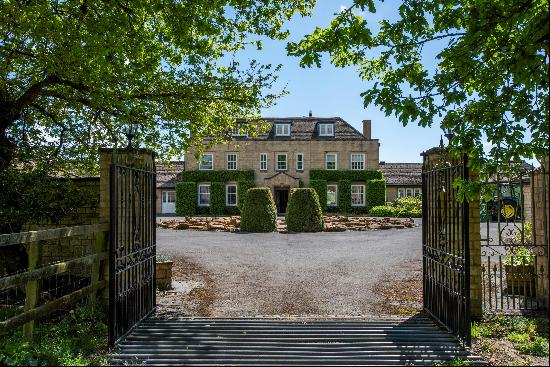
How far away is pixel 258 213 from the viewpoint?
22453 millimetres

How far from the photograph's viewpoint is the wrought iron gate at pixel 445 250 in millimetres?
5402

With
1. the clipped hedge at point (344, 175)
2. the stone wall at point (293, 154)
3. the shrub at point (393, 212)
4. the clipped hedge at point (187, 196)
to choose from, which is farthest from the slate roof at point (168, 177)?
the shrub at point (393, 212)

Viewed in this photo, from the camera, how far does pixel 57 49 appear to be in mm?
7820

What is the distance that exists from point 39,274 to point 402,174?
42400mm

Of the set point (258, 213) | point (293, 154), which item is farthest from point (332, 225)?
point (293, 154)

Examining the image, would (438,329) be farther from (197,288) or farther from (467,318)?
(197,288)

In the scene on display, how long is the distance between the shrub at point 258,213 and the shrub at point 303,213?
0.89 m

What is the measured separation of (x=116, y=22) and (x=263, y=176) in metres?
32.0

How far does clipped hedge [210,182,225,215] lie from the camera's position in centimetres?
3888

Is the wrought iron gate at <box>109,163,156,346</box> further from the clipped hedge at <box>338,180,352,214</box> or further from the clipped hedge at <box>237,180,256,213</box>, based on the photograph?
the clipped hedge at <box>338,180,352,214</box>

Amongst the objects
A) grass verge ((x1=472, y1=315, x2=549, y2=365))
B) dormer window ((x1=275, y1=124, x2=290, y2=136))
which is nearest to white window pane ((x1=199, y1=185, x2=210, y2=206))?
dormer window ((x1=275, y1=124, x2=290, y2=136))

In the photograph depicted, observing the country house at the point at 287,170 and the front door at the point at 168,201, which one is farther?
the front door at the point at 168,201

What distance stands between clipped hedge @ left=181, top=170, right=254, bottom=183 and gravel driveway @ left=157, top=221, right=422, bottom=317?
61.1 feet

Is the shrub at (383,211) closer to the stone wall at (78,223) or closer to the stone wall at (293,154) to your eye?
the stone wall at (293,154)
